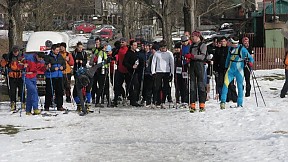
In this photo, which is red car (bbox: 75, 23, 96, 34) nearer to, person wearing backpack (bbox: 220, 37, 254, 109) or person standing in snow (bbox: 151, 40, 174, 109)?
person standing in snow (bbox: 151, 40, 174, 109)

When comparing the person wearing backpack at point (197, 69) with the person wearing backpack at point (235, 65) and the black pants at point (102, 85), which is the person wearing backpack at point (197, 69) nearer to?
the person wearing backpack at point (235, 65)

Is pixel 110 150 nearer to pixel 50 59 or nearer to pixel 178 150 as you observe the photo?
pixel 178 150

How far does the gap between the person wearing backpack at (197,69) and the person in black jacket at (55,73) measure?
11.7ft

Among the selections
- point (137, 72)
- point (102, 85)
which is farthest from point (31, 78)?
point (137, 72)

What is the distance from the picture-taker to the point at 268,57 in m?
32.1

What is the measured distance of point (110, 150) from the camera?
32.3 feet

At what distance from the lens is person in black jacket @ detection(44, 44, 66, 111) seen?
15.0 m

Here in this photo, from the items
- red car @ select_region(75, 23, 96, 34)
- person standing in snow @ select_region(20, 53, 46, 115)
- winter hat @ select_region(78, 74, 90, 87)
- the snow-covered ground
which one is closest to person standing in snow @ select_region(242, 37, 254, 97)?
the snow-covered ground

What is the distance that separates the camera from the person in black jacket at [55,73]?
15.0 metres

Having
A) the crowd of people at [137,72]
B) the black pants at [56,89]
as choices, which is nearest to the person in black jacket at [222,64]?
the crowd of people at [137,72]

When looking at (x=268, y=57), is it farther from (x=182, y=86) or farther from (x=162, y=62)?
(x=162, y=62)

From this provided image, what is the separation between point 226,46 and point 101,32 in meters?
49.3

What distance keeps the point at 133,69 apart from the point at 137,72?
23 cm

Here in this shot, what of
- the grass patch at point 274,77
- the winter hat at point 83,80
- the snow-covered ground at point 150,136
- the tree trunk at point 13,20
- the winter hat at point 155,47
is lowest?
the grass patch at point 274,77
